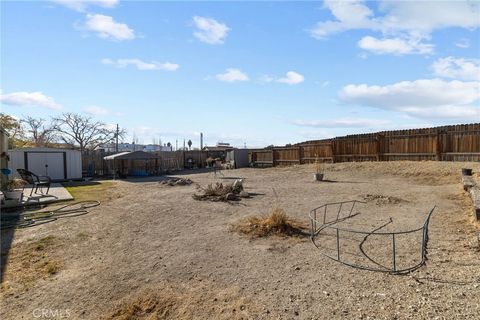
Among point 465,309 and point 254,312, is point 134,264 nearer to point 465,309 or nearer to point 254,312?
point 254,312

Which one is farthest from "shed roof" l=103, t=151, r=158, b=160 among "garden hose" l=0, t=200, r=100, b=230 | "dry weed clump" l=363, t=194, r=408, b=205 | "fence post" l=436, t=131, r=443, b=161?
"fence post" l=436, t=131, r=443, b=161

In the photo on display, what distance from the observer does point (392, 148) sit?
20.5 m

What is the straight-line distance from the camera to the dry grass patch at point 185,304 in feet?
11.9

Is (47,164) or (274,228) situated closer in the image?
(274,228)

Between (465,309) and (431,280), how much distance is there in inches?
29.0

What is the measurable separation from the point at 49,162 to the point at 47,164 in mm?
186

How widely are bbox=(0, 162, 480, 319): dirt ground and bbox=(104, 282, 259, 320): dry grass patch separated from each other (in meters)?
0.01

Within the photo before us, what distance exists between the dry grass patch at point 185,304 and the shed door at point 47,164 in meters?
18.4

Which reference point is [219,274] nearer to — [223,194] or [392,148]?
[223,194]

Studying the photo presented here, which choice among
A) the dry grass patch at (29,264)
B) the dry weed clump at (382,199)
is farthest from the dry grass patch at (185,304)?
the dry weed clump at (382,199)

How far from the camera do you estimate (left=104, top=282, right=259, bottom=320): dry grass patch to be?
3630 mm

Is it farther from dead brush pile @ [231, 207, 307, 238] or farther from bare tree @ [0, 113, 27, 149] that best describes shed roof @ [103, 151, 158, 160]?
dead brush pile @ [231, 207, 307, 238]

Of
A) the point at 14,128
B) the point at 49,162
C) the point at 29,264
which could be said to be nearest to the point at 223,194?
the point at 29,264

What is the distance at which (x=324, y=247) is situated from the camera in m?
5.54
